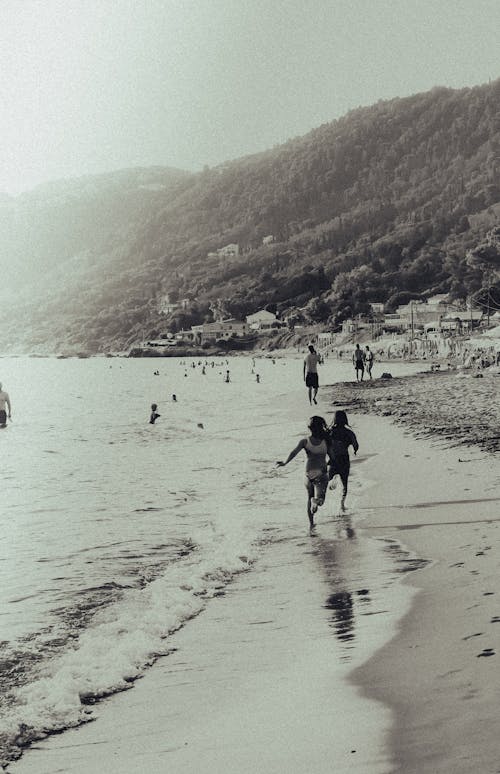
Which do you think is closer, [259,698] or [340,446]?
[259,698]

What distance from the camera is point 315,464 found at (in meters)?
10.6

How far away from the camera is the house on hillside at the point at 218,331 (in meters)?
190

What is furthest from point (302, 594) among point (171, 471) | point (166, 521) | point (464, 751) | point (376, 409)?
point (376, 409)

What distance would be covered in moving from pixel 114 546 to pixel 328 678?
582 cm

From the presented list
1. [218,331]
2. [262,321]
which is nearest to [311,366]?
[218,331]

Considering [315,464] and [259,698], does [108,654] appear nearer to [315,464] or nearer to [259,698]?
[259,698]

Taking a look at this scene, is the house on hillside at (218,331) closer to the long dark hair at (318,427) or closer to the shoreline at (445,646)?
the long dark hair at (318,427)

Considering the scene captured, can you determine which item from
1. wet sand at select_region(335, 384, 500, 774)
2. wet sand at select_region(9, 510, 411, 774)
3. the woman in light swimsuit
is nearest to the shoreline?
wet sand at select_region(335, 384, 500, 774)

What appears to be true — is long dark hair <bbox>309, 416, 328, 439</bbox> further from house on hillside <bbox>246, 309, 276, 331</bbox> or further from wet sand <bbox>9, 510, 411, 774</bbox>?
house on hillside <bbox>246, 309, 276, 331</bbox>

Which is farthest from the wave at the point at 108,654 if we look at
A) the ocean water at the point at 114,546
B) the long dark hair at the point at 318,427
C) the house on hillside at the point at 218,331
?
the house on hillside at the point at 218,331

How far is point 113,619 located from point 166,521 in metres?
4.74

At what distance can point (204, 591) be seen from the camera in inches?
310

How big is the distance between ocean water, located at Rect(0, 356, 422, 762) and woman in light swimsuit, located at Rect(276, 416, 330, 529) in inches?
16.9

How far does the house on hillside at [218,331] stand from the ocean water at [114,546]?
543 feet
